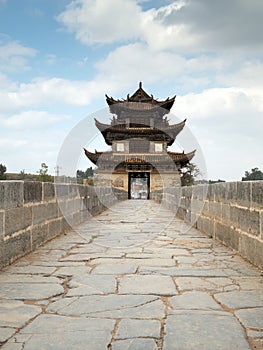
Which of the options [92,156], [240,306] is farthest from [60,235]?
[92,156]

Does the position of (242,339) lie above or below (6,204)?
below

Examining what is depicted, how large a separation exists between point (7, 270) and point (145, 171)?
2879 centimetres

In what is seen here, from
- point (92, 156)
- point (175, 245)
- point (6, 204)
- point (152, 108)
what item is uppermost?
point (152, 108)

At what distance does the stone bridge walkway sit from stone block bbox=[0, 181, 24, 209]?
0.60 metres

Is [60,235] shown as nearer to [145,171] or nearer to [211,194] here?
[211,194]

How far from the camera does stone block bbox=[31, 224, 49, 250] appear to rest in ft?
14.8

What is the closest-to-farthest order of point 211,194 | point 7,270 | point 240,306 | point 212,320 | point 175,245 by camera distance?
point 212,320 < point 240,306 < point 7,270 < point 175,245 < point 211,194

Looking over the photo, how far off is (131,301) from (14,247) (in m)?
1.75

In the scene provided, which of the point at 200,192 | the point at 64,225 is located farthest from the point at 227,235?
the point at 64,225

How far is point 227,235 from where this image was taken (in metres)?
4.84

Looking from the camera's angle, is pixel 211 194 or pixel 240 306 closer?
pixel 240 306

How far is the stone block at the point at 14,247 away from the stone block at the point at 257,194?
248cm

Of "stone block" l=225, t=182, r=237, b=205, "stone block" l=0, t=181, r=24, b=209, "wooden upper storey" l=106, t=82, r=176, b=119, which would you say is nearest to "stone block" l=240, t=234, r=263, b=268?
"stone block" l=225, t=182, r=237, b=205

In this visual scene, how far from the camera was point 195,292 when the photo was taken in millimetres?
2734
